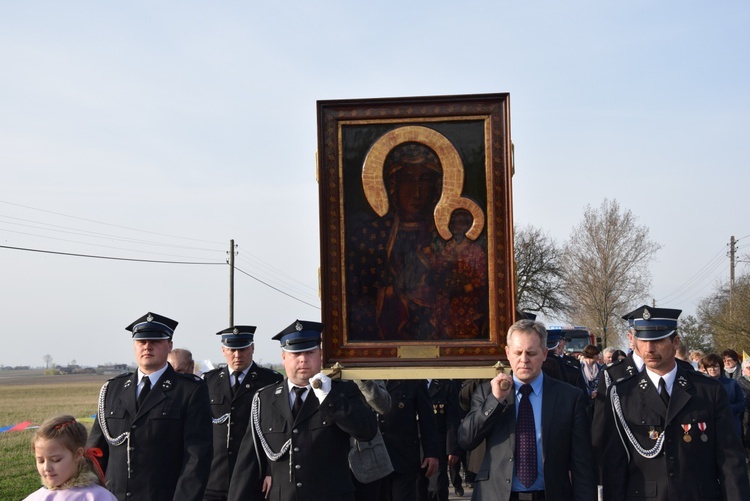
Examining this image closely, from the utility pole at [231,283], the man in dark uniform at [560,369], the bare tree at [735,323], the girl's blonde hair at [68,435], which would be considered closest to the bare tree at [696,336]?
the bare tree at [735,323]

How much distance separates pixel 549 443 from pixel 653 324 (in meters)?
1.18

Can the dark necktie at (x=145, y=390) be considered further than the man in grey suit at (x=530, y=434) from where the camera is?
Yes

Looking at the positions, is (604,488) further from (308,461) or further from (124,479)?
(124,479)

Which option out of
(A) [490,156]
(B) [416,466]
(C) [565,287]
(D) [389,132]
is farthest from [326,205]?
(C) [565,287]

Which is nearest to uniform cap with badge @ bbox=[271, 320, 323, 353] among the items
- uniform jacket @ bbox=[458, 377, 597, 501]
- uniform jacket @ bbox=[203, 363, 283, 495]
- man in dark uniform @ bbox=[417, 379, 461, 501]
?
uniform jacket @ bbox=[458, 377, 597, 501]

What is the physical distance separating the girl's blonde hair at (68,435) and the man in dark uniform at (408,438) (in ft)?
12.6

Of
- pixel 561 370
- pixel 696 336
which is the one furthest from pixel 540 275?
pixel 561 370

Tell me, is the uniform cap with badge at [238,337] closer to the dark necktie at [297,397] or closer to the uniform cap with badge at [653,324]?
the dark necktie at [297,397]

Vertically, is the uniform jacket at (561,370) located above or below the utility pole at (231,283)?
below

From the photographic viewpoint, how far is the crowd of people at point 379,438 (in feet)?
18.5

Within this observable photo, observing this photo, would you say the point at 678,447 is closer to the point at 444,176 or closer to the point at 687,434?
the point at 687,434

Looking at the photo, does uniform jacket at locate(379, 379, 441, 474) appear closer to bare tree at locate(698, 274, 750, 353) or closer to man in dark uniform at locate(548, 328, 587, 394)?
man in dark uniform at locate(548, 328, 587, 394)

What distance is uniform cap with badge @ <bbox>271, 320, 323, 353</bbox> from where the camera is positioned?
617cm

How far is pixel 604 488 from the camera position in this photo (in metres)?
6.07
